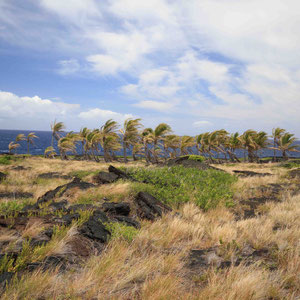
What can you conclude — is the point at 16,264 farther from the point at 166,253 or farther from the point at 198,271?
the point at 198,271

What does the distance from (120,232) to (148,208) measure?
6.77 ft

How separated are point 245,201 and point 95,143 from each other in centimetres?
3458

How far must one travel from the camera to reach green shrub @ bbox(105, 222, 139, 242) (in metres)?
4.25

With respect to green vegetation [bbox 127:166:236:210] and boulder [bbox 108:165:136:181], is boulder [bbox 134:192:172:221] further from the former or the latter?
boulder [bbox 108:165:136:181]

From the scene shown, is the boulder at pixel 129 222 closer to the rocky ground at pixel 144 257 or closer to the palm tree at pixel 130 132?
the rocky ground at pixel 144 257

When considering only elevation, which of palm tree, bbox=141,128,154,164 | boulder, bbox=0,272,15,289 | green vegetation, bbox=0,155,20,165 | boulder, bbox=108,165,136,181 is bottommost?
green vegetation, bbox=0,155,20,165

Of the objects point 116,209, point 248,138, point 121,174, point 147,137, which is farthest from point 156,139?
point 116,209

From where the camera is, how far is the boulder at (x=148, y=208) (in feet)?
19.9

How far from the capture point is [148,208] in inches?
251

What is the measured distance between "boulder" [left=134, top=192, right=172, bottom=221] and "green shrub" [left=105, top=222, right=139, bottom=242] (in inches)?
56.9

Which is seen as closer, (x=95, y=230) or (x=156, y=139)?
(x=95, y=230)

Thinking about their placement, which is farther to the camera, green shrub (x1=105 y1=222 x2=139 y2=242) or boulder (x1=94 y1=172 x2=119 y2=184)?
boulder (x1=94 y1=172 x2=119 y2=184)

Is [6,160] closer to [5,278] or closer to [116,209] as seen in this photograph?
[116,209]

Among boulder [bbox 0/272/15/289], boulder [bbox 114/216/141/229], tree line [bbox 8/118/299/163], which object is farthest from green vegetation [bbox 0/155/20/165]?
boulder [bbox 0/272/15/289]
